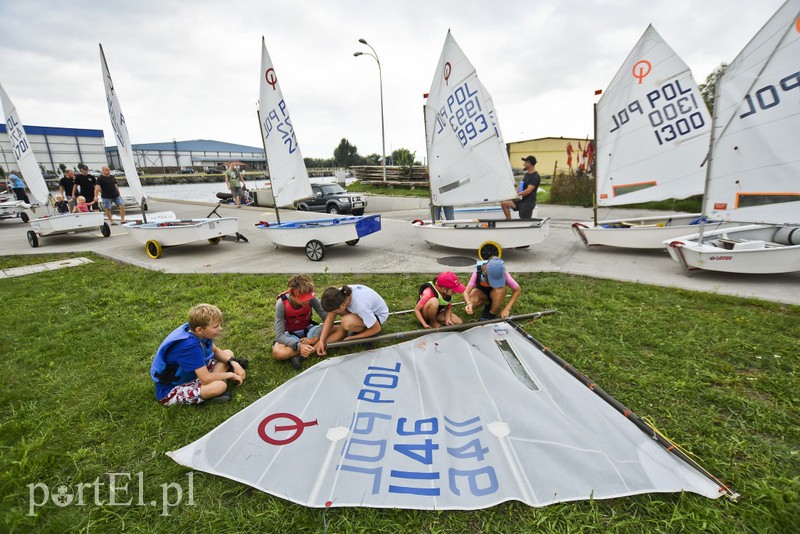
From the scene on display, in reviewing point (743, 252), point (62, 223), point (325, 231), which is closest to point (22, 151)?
point (62, 223)

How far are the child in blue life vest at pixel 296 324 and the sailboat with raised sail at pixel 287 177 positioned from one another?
334cm

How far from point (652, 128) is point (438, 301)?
18.8ft

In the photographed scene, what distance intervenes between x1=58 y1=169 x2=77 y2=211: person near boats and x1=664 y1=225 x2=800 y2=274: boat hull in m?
14.3

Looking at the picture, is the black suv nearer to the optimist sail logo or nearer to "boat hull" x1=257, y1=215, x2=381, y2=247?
"boat hull" x1=257, y1=215, x2=381, y2=247

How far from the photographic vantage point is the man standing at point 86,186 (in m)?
9.62

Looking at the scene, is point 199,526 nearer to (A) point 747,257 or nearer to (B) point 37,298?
(B) point 37,298

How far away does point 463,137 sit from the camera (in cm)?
666

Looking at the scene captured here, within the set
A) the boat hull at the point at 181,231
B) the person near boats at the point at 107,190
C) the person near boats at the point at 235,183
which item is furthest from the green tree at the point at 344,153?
the boat hull at the point at 181,231

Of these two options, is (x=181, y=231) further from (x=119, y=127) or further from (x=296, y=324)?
(x=296, y=324)

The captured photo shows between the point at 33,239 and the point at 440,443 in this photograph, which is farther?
the point at 33,239

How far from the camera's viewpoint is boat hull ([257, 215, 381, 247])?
684cm

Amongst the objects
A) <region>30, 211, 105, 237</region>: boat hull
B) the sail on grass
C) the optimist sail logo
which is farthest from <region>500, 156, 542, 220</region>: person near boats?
<region>30, 211, 105, 237</region>: boat hull

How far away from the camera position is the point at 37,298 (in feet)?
17.2

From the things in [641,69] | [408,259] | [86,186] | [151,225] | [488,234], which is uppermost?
[641,69]
